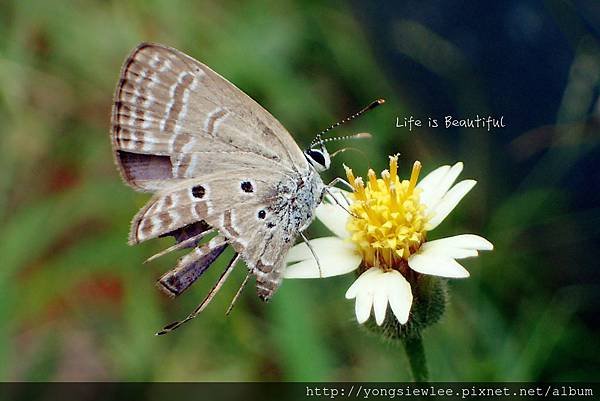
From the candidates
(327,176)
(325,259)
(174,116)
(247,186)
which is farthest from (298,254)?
(327,176)

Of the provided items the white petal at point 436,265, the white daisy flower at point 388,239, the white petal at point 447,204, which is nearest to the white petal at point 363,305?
the white daisy flower at point 388,239

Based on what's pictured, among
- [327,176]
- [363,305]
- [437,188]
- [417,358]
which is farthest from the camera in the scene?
[327,176]

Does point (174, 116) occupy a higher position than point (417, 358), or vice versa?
point (174, 116)

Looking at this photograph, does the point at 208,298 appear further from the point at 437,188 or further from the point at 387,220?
the point at 437,188

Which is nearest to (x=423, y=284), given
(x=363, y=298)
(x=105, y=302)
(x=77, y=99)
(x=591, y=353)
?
(x=363, y=298)

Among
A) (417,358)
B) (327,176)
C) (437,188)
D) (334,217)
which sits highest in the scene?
(437,188)

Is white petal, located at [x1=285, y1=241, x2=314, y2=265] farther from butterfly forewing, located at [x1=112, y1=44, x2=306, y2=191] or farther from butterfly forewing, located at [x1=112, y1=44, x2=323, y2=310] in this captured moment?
butterfly forewing, located at [x1=112, y1=44, x2=306, y2=191]
